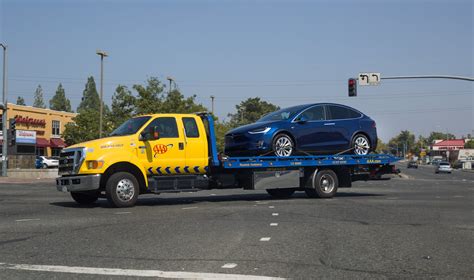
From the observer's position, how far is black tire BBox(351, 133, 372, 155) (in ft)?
49.3

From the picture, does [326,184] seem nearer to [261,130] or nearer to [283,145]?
[283,145]

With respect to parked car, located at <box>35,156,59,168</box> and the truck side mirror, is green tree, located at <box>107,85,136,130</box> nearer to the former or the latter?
parked car, located at <box>35,156,59,168</box>

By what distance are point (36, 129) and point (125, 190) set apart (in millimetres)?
53301

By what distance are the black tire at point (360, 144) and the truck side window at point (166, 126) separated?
5.36 metres

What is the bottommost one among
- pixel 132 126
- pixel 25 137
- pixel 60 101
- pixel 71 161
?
pixel 71 161

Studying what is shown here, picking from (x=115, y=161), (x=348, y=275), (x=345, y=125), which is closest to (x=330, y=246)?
(x=348, y=275)

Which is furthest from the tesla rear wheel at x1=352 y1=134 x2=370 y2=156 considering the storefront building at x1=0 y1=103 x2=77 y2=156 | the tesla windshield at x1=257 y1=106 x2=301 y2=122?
the storefront building at x1=0 y1=103 x2=77 y2=156

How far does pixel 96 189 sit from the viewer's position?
11.8 metres

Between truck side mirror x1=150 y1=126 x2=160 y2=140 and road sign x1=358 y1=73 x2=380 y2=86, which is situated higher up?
road sign x1=358 y1=73 x2=380 y2=86

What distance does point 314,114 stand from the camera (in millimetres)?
14336

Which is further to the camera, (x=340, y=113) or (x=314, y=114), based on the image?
(x=340, y=113)

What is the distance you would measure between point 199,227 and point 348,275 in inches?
148

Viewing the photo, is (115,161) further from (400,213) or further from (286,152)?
(400,213)

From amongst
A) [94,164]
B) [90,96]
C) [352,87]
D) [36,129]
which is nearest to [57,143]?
[36,129]
